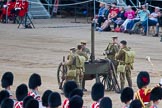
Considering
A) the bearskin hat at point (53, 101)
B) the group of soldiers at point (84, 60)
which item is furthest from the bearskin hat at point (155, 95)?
the group of soldiers at point (84, 60)

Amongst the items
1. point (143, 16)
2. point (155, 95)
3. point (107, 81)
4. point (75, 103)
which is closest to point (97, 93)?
point (155, 95)

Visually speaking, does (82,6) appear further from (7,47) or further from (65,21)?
(7,47)

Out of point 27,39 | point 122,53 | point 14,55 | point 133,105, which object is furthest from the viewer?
point 27,39

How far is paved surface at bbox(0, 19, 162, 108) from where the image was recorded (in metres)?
22.8

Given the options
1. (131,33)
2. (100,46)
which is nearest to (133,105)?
(100,46)

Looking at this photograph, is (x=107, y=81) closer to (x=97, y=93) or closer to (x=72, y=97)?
(x=97, y=93)

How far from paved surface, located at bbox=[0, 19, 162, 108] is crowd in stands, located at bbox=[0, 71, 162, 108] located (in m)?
3.73

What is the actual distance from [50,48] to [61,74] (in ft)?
31.9

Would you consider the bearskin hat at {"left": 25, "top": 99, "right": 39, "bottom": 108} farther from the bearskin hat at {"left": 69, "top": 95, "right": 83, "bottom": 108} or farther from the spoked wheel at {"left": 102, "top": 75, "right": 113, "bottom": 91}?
the spoked wheel at {"left": 102, "top": 75, "right": 113, "bottom": 91}

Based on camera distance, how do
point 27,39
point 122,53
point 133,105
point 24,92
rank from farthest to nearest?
point 27,39, point 122,53, point 24,92, point 133,105

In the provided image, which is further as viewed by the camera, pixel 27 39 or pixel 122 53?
pixel 27 39

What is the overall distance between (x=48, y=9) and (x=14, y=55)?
56.7ft

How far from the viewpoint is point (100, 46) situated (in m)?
31.0

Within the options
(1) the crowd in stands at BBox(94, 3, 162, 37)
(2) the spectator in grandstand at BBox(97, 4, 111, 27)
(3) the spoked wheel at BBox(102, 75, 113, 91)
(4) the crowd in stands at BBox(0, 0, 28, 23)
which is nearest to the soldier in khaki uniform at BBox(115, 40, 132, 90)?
(3) the spoked wheel at BBox(102, 75, 113, 91)
